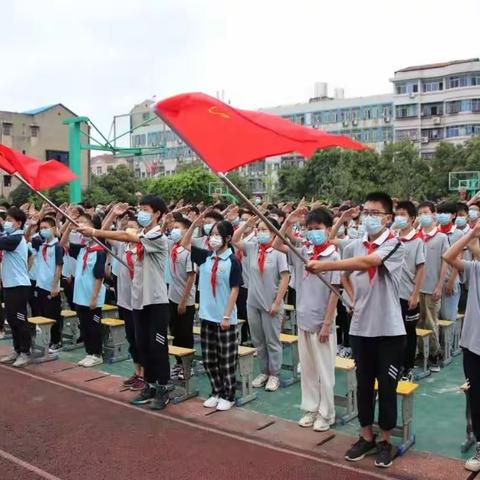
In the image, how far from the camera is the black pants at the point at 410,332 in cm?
609

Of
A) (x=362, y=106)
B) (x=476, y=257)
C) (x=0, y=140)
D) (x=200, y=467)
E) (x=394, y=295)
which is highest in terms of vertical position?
(x=362, y=106)

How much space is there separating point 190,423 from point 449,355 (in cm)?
347

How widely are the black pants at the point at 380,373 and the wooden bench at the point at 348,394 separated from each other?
0.74m

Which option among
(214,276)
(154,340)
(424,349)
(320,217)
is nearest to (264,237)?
(214,276)

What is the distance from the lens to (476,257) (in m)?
4.24

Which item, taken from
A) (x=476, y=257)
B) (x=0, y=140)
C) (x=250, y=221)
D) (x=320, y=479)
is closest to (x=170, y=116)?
Result: (x=250, y=221)

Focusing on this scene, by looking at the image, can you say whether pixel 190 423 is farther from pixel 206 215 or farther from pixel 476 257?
pixel 476 257

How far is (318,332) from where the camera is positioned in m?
5.10

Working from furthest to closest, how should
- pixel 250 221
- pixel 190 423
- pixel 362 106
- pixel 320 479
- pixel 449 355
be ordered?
pixel 362 106, pixel 449 355, pixel 250 221, pixel 190 423, pixel 320 479

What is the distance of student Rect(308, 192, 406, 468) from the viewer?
4359 millimetres

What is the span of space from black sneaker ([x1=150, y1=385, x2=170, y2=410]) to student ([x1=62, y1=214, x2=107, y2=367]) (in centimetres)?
184

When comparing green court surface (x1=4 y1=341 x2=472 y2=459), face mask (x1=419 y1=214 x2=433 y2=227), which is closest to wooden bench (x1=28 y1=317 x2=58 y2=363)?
green court surface (x1=4 y1=341 x2=472 y2=459)

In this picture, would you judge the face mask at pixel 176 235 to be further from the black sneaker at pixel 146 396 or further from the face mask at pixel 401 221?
the face mask at pixel 401 221

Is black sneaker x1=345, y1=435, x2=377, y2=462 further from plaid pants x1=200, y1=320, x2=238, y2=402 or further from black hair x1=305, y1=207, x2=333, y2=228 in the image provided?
black hair x1=305, y1=207, x2=333, y2=228
